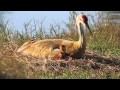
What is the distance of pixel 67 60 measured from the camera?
21.1 ft

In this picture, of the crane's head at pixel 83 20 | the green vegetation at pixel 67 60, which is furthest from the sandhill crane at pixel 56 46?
the green vegetation at pixel 67 60

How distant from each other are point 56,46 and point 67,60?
0.27m

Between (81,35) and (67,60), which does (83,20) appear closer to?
(81,35)

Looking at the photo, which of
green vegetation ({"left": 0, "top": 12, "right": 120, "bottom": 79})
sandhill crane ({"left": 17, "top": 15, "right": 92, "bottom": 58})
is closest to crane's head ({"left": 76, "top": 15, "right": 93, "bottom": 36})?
sandhill crane ({"left": 17, "top": 15, "right": 92, "bottom": 58})

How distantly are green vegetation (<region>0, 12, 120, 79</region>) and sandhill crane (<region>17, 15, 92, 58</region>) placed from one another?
4.1 inches

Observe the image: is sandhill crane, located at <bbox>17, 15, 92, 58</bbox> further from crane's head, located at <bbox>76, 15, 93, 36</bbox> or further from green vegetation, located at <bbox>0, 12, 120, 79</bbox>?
green vegetation, located at <bbox>0, 12, 120, 79</bbox>

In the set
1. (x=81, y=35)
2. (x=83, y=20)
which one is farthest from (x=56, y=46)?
(x=83, y=20)

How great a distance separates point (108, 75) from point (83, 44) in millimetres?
615

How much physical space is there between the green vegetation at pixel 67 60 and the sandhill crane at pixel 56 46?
0.34 ft

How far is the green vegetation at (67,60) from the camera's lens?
19.8 feet

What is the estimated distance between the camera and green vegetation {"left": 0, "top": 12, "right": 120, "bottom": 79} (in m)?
6.05

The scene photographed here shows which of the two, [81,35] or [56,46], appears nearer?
[56,46]
